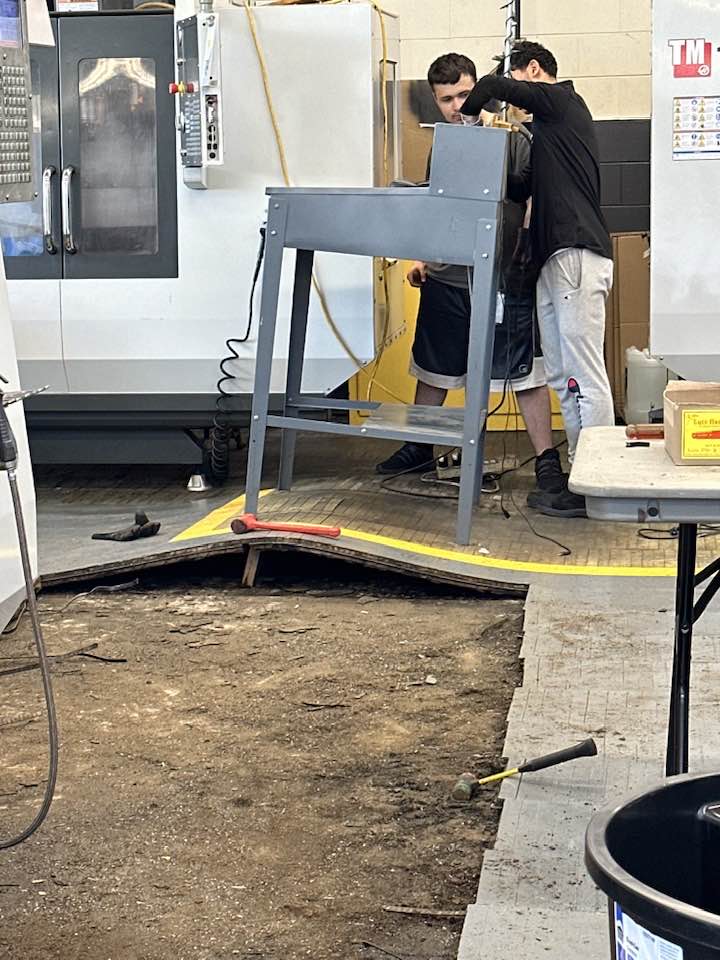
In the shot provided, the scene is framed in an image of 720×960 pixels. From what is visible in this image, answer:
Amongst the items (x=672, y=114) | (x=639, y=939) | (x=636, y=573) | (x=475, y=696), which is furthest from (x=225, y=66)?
(x=639, y=939)

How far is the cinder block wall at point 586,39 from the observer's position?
770 cm

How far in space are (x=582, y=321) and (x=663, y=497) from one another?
3.49m

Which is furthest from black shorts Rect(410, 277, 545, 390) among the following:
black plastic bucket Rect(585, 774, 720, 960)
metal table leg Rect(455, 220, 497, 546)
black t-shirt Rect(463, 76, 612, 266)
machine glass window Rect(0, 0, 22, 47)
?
black plastic bucket Rect(585, 774, 720, 960)

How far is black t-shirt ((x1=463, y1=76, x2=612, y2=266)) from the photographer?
18.5 ft

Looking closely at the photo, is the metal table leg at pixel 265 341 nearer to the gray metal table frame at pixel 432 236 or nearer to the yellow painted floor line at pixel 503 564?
the gray metal table frame at pixel 432 236

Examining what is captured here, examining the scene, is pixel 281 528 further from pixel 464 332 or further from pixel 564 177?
pixel 564 177

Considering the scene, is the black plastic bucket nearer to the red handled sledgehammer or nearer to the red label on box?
the red handled sledgehammer

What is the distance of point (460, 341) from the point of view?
6406mm

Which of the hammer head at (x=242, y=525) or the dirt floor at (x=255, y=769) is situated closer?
the dirt floor at (x=255, y=769)

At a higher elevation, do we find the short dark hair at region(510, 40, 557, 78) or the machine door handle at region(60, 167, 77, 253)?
the short dark hair at region(510, 40, 557, 78)

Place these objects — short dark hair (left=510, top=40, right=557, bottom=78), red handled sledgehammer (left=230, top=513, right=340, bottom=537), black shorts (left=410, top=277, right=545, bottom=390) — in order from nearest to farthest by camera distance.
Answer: red handled sledgehammer (left=230, top=513, right=340, bottom=537) < short dark hair (left=510, top=40, right=557, bottom=78) < black shorts (left=410, top=277, right=545, bottom=390)

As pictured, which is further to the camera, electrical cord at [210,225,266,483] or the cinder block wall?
the cinder block wall

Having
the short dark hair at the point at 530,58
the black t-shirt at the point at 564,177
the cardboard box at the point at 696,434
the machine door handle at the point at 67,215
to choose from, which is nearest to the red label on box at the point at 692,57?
the black t-shirt at the point at 564,177

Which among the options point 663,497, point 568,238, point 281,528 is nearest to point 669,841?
point 663,497
